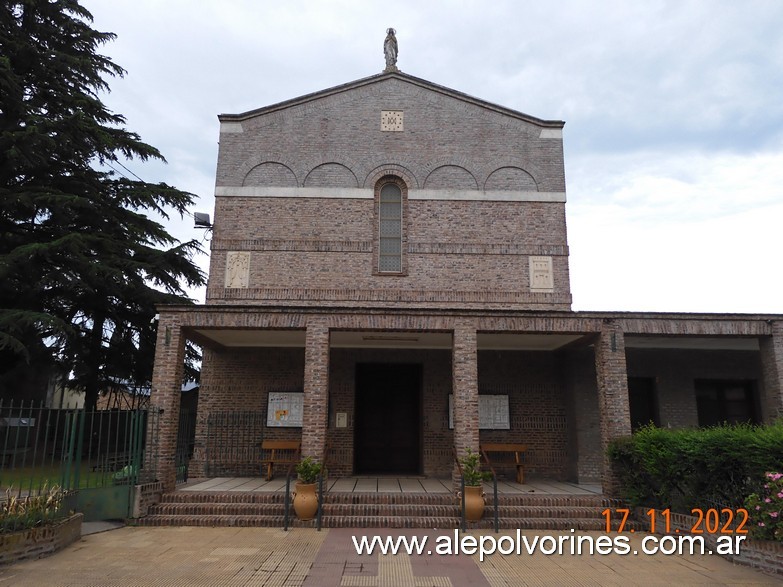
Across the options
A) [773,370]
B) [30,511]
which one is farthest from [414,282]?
[30,511]

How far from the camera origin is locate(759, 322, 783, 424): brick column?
1011 cm

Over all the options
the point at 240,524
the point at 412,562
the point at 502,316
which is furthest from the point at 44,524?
the point at 502,316

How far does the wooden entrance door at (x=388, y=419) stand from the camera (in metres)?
12.7

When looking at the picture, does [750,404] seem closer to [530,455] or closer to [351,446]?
[530,455]

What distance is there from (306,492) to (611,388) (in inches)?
234

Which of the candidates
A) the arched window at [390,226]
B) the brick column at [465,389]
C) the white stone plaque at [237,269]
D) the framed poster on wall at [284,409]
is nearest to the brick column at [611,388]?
the brick column at [465,389]

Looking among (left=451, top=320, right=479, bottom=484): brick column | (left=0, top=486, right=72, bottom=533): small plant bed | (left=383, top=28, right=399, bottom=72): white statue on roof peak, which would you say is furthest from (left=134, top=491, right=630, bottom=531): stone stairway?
(left=383, top=28, right=399, bottom=72): white statue on roof peak

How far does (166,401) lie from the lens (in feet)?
32.5

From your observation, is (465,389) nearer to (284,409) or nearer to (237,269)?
(284,409)

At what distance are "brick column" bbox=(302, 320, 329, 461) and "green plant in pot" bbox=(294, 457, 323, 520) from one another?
1.37ft

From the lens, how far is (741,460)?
738cm

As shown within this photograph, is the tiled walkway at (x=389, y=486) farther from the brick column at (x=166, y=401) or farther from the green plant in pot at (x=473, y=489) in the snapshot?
the green plant in pot at (x=473, y=489)

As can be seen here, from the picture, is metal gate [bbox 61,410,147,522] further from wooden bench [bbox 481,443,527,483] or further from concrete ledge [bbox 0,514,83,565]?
wooden bench [bbox 481,443,527,483]

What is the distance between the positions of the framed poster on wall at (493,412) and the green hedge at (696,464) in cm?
319
